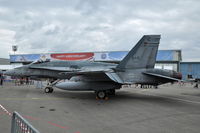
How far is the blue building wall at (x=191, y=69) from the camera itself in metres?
46.3

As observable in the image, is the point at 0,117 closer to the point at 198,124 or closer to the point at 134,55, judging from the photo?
the point at 198,124

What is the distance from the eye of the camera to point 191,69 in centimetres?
4697

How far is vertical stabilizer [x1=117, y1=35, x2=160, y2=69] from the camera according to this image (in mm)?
11273

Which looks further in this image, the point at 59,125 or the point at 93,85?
the point at 93,85

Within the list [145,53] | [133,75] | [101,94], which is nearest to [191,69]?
[145,53]

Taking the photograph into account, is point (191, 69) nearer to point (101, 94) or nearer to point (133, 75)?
point (133, 75)

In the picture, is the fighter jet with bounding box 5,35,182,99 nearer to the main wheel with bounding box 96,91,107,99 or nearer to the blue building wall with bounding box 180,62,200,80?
the main wheel with bounding box 96,91,107,99

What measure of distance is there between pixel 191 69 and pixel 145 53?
4177 centimetres

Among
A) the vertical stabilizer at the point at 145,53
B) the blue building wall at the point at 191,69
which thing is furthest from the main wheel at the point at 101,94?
the blue building wall at the point at 191,69

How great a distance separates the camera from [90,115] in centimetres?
689

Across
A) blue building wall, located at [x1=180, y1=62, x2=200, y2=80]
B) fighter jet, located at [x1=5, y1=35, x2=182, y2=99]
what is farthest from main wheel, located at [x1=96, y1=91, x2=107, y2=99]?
blue building wall, located at [x1=180, y1=62, x2=200, y2=80]

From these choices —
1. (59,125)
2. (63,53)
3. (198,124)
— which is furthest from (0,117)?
(63,53)

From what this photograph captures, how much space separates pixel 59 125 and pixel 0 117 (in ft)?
7.89

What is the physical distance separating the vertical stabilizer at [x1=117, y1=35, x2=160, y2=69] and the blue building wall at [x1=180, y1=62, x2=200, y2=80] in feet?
134
